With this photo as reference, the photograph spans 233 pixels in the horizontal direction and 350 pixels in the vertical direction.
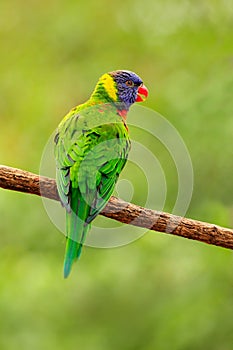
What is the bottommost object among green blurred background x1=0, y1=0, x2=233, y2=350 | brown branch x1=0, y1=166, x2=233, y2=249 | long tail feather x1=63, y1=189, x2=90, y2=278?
long tail feather x1=63, y1=189, x2=90, y2=278

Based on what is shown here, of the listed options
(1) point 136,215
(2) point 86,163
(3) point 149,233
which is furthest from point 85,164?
(3) point 149,233

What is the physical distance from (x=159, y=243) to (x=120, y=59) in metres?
1.71

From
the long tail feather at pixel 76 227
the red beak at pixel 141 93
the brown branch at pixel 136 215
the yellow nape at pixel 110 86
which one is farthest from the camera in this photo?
the red beak at pixel 141 93

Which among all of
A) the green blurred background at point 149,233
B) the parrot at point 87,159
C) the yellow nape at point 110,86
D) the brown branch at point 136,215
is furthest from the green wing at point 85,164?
the green blurred background at point 149,233

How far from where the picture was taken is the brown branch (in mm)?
2676

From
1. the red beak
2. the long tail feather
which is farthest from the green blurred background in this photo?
the long tail feather

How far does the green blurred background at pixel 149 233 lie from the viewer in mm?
4035

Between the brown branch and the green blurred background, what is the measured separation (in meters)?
1.10

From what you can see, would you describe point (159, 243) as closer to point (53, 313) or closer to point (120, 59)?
point (53, 313)

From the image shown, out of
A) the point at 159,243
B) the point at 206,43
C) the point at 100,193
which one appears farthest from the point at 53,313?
the point at 100,193

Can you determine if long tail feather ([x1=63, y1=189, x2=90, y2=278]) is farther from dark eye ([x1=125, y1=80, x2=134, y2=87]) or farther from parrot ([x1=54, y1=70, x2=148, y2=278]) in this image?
dark eye ([x1=125, y1=80, x2=134, y2=87])

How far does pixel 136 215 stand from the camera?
106 inches

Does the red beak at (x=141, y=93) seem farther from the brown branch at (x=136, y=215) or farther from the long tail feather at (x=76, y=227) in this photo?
the long tail feather at (x=76, y=227)

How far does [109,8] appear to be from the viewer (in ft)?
19.0
